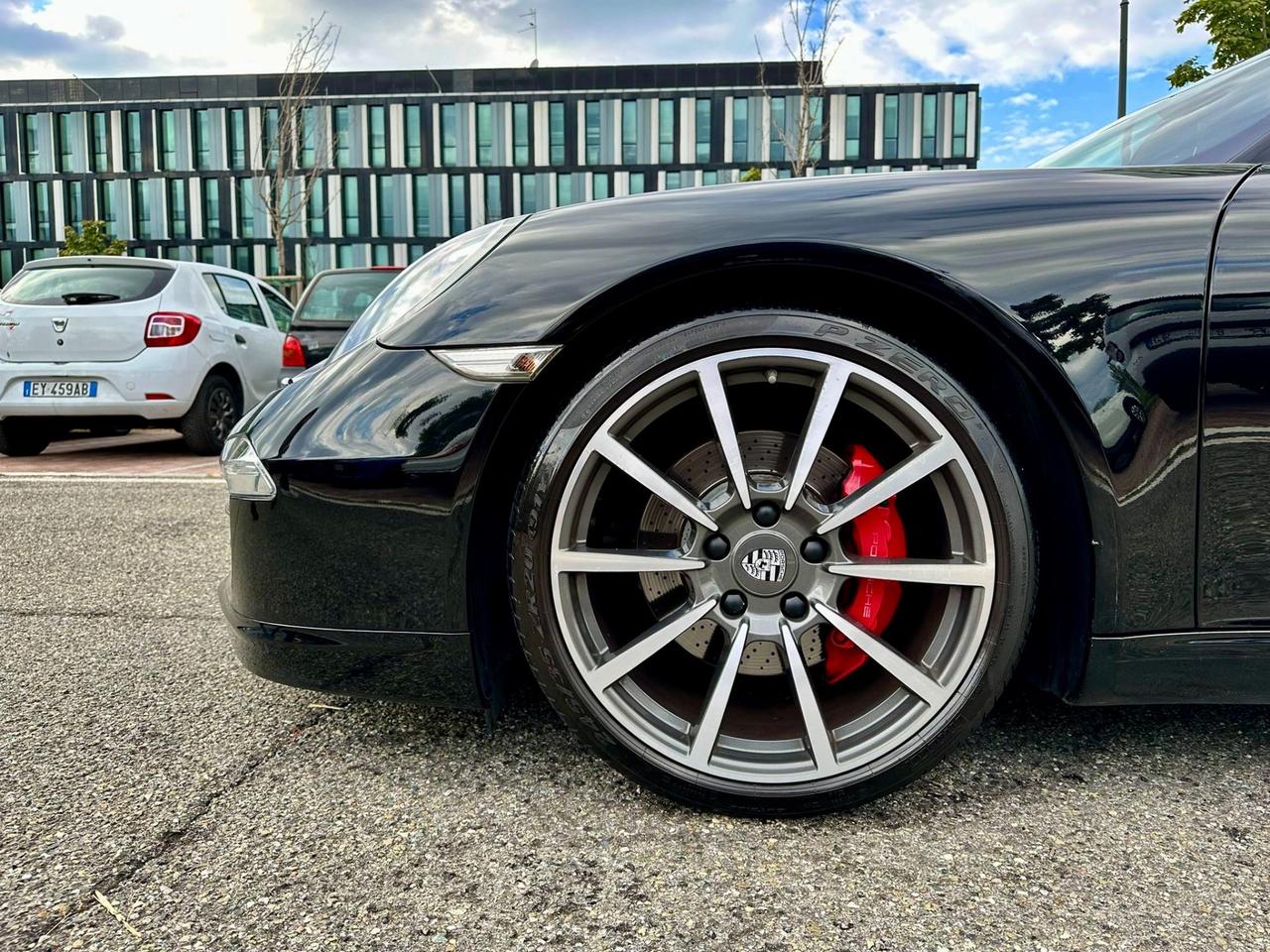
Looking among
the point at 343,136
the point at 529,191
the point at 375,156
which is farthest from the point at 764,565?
the point at 343,136

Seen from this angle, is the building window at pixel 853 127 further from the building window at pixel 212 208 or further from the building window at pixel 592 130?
the building window at pixel 212 208

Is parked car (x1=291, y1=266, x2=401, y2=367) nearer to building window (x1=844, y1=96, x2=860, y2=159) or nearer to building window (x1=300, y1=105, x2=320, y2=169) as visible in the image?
building window (x1=300, y1=105, x2=320, y2=169)

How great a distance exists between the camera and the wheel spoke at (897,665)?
149 cm

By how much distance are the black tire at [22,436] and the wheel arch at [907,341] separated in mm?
7310

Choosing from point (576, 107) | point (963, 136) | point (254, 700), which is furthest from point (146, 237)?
point (254, 700)

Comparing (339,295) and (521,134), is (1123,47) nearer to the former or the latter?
(339,295)

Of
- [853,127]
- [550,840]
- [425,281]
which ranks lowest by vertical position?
[550,840]

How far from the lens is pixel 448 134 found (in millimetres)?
51812

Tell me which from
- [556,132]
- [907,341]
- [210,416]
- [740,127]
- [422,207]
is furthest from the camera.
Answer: [422,207]

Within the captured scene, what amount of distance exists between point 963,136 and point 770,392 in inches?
2085

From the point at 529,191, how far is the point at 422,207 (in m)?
6.35

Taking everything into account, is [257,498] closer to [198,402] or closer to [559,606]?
[559,606]

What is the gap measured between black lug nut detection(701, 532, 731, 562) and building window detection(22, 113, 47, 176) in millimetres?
64290

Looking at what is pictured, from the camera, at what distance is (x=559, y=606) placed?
1.50 metres
